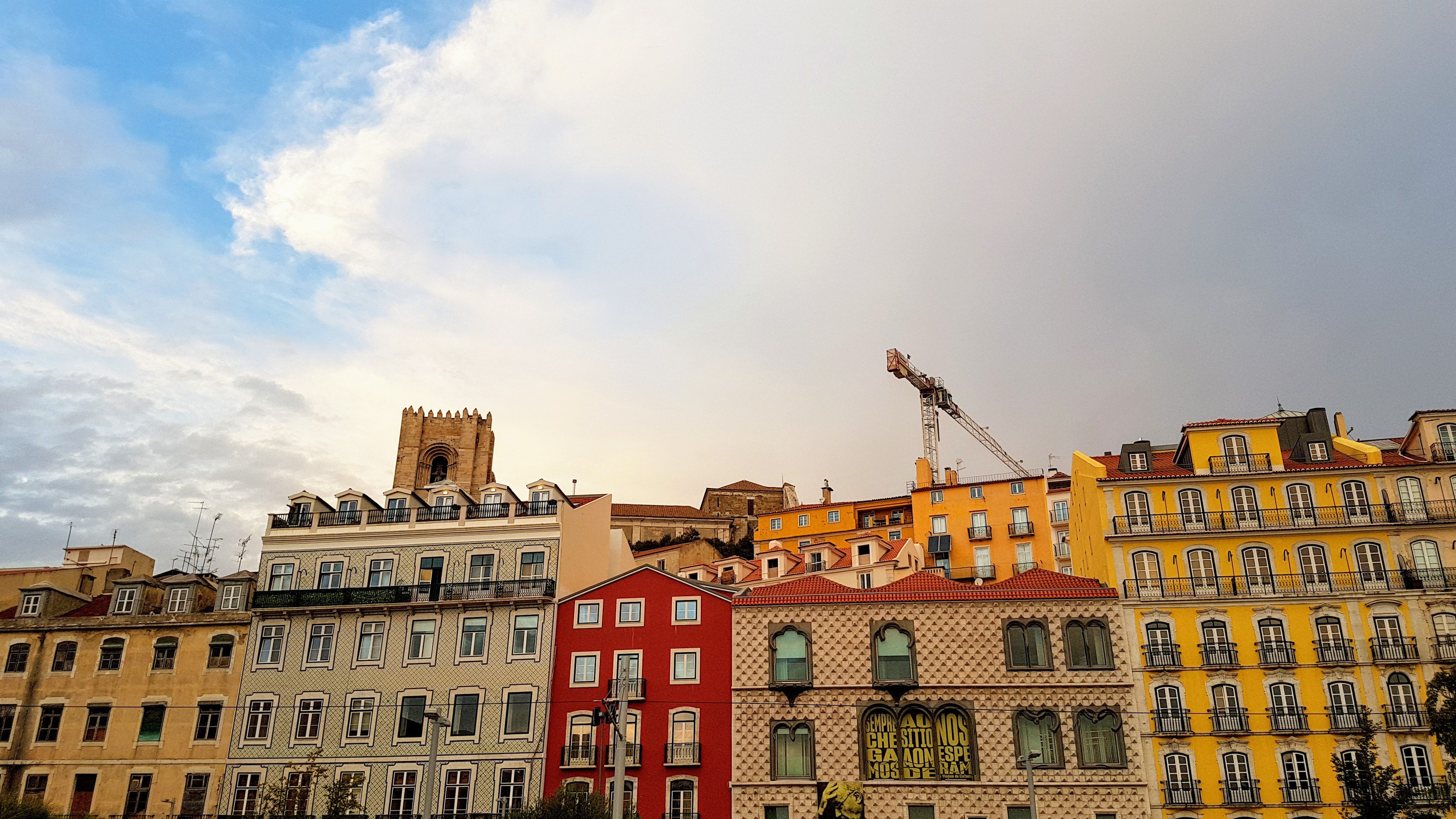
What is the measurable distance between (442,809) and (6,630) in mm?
23554

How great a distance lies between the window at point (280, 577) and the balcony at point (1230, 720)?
4053cm

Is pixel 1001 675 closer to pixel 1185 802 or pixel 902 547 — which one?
pixel 1185 802

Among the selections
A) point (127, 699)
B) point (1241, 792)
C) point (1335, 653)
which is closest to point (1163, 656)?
point (1241, 792)

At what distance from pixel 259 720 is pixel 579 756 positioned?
14689mm

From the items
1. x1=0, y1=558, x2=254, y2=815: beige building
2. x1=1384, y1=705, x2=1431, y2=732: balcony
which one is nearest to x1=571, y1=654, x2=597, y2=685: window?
x1=0, y1=558, x2=254, y2=815: beige building

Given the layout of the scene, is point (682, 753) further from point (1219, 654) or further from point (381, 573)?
point (1219, 654)

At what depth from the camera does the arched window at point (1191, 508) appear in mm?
Result: 46844

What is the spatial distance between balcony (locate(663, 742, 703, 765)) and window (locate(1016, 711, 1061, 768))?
12.9 meters

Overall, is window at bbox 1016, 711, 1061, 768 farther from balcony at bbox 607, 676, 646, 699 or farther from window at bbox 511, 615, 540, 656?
window at bbox 511, 615, 540, 656

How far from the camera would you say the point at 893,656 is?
45.5 m

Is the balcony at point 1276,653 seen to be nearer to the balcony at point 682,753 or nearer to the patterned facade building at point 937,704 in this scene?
the patterned facade building at point 937,704

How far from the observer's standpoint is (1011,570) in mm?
73750

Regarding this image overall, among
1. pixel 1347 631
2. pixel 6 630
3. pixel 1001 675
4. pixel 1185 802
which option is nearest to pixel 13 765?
pixel 6 630

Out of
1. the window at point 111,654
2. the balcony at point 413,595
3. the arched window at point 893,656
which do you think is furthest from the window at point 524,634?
the window at point 111,654
